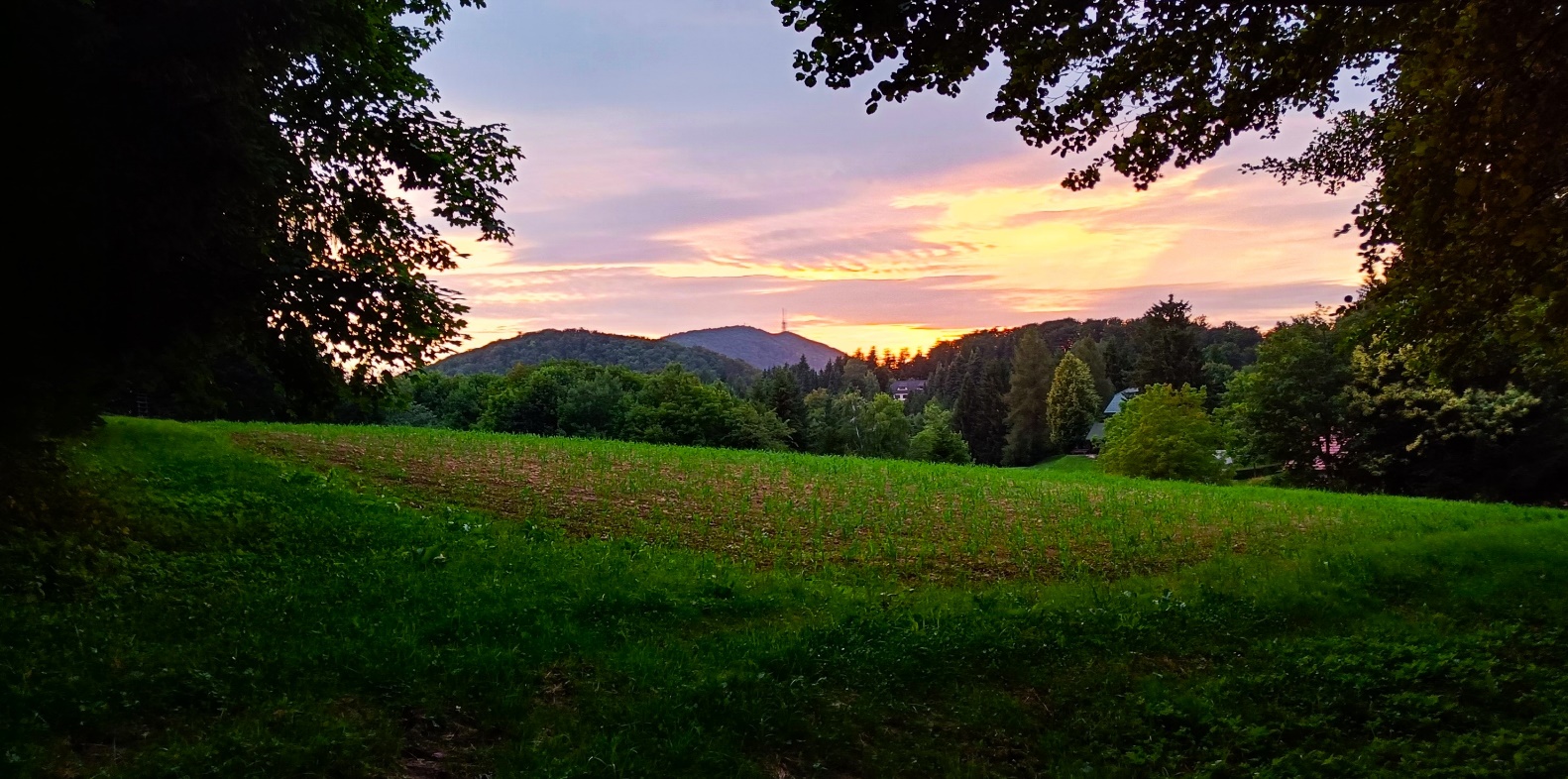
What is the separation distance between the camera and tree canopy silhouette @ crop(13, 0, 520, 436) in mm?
5277

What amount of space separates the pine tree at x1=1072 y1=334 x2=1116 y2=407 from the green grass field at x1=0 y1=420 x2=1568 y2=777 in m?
81.6

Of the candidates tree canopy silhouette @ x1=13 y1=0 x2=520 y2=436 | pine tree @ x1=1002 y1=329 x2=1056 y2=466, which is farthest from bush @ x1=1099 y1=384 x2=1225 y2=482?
pine tree @ x1=1002 y1=329 x2=1056 y2=466

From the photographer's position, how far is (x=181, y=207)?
5711mm

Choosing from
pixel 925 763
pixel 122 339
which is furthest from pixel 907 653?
pixel 122 339

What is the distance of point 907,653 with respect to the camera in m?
6.11

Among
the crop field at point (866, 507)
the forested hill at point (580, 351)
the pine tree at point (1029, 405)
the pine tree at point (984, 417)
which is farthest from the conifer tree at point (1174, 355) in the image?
the forested hill at point (580, 351)

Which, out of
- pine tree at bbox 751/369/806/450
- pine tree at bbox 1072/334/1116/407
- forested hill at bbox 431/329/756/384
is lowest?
pine tree at bbox 751/369/806/450

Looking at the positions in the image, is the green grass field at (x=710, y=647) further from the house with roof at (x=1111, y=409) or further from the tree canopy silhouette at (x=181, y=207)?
the house with roof at (x=1111, y=409)

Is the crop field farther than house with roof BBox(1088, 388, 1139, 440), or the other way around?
house with roof BBox(1088, 388, 1139, 440)

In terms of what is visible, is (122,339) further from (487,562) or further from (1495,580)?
(1495,580)

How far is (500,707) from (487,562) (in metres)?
3.45

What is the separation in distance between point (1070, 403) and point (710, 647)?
72.3 meters

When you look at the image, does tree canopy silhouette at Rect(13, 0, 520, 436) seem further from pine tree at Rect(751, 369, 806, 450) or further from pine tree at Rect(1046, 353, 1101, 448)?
pine tree at Rect(1046, 353, 1101, 448)

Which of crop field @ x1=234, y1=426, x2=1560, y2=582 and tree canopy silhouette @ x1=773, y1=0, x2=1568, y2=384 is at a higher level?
tree canopy silhouette @ x1=773, y1=0, x2=1568, y2=384
